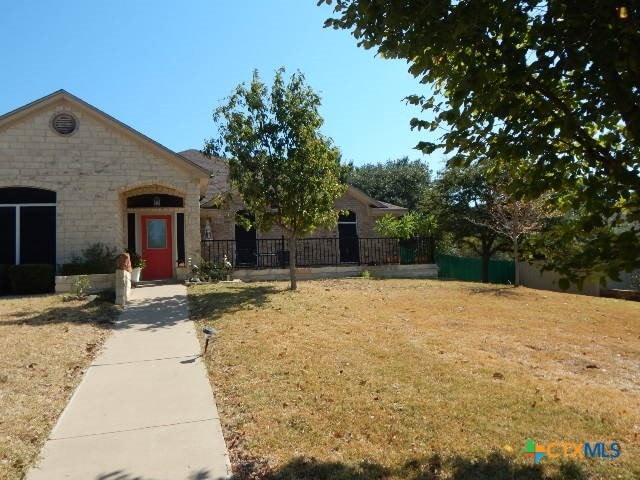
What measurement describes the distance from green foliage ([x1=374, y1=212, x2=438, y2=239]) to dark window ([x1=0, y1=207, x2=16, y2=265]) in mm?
13650

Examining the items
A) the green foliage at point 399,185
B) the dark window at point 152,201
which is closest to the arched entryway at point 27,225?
the dark window at point 152,201

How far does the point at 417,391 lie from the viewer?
525 cm

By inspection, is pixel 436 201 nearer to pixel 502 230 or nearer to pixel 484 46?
pixel 502 230

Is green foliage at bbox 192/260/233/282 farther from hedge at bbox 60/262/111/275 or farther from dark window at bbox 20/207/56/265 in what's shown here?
dark window at bbox 20/207/56/265

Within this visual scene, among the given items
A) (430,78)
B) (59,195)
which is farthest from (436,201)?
(430,78)

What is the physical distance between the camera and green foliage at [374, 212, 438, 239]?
66.1ft

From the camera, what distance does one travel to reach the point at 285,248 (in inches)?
798

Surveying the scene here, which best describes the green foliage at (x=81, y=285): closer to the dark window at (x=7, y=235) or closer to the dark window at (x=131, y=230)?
the dark window at (x=7, y=235)

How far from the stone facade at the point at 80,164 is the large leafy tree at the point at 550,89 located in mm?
12701

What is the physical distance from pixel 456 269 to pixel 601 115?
21.5 metres

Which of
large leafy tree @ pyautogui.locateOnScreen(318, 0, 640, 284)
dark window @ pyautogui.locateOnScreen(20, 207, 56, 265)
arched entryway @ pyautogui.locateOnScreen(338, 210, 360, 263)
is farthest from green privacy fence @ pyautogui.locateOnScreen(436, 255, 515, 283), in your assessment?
large leafy tree @ pyautogui.locateOnScreen(318, 0, 640, 284)

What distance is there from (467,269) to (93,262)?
17.7m

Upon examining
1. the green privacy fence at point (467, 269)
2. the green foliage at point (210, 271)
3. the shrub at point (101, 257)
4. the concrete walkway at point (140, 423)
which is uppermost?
the shrub at point (101, 257)

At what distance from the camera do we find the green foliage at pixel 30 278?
13.3 metres
